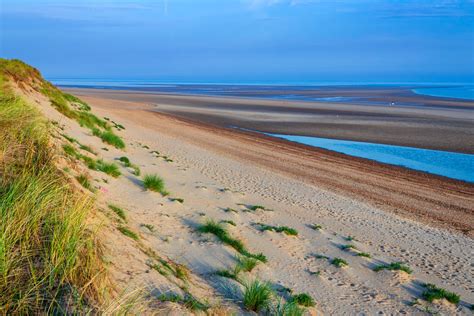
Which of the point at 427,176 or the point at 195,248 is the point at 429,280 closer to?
the point at 195,248

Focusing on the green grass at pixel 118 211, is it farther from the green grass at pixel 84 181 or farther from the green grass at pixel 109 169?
the green grass at pixel 109 169

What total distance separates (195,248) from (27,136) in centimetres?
357

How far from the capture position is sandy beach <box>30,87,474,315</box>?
24.5 feet

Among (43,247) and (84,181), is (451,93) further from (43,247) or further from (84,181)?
(43,247)

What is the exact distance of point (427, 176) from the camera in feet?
65.3

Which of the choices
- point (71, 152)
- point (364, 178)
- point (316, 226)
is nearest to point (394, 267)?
point (316, 226)

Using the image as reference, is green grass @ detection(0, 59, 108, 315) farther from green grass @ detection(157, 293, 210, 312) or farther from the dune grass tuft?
the dune grass tuft

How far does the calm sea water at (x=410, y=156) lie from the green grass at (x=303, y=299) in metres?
15.8

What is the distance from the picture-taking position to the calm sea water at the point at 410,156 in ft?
71.5

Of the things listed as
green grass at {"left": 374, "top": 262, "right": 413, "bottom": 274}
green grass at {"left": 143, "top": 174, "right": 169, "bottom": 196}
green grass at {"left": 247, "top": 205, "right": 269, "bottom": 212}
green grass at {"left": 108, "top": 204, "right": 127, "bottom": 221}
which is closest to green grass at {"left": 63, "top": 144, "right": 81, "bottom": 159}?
green grass at {"left": 143, "top": 174, "right": 169, "bottom": 196}

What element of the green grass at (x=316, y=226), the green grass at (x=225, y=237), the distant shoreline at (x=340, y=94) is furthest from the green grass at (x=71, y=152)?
the distant shoreline at (x=340, y=94)

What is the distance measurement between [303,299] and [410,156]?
21010 mm

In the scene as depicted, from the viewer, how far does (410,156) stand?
2561 cm

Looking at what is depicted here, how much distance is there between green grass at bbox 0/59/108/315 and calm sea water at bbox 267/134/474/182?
1865cm
